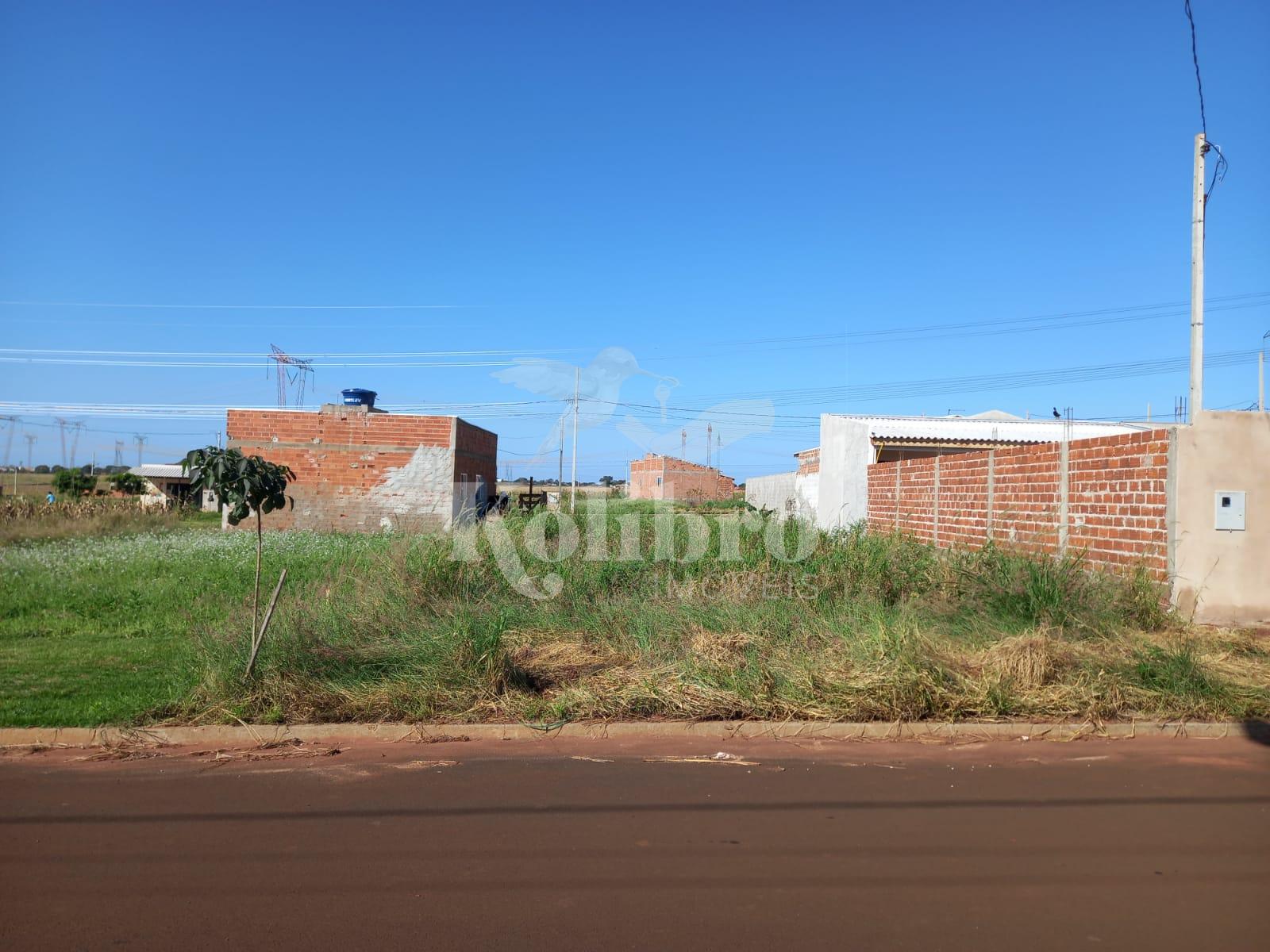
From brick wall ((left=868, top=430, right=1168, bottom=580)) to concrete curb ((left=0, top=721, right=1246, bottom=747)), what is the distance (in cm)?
345

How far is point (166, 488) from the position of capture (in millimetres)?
50906

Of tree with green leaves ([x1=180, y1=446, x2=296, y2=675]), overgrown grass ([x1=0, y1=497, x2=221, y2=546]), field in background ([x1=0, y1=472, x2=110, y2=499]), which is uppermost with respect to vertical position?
field in background ([x1=0, y1=472, x2=110, y2=499])

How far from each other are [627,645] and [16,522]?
817 inches

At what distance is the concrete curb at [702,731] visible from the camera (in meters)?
6.45

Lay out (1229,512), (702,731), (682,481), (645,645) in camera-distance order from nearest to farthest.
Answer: (702,731)
(645,645)
(1229,512)
(682,481)

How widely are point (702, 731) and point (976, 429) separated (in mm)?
20695

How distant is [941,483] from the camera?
1555 centimetres

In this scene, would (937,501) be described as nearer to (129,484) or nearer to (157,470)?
(129,484)

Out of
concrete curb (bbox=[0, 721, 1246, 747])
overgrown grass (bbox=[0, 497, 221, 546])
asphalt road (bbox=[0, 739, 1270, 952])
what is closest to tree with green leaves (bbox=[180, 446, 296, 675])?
concrete curb (bbox=[0, 721, 1246, 747])

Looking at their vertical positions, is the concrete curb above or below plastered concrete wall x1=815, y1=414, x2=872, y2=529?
below

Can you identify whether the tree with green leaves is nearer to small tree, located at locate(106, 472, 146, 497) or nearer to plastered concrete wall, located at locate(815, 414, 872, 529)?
plastered concrete wall, located at locate(815, 414, 872, 529)

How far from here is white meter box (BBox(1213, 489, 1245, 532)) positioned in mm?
9086

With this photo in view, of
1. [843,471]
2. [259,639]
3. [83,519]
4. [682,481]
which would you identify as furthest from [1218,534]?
[682,481]

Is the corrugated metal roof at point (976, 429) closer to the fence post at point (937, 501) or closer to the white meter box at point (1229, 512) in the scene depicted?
the fence post at point (937, 501)
